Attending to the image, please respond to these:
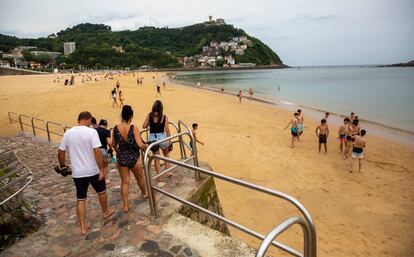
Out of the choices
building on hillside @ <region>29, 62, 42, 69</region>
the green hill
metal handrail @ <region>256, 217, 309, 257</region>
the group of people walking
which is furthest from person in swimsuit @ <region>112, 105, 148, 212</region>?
the green hill

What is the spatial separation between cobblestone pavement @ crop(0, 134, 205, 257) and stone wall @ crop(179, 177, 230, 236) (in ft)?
0.50

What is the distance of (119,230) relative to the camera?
12.2 ft

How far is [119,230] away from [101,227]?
12.9 inches

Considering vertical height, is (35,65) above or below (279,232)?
above

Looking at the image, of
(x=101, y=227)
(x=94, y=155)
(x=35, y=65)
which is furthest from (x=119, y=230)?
(x=35, y=65)

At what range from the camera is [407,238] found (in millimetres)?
5652

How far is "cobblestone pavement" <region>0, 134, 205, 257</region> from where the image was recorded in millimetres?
3342

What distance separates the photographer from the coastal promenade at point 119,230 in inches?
130

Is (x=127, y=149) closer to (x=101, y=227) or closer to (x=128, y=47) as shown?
(x=101, y=227)

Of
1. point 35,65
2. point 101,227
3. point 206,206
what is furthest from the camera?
point 35,65

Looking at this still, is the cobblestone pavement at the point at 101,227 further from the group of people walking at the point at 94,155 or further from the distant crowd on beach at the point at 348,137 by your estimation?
the distant crowd on beach at the point at 348,137

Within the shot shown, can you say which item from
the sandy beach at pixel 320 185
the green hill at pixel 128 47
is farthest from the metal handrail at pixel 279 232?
the green hill at pixel 128 47

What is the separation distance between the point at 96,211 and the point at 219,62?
174403 millimetres

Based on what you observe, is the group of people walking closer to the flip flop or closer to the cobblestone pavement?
the flip flop
